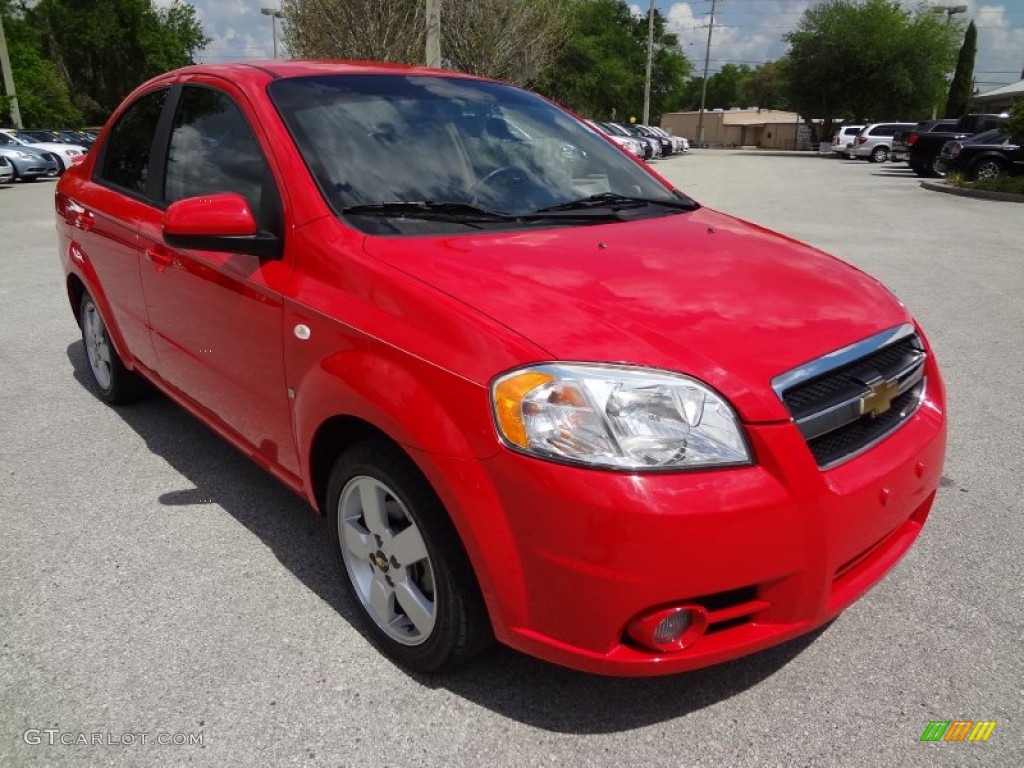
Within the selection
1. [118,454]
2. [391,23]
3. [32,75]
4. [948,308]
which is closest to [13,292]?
[118,454]

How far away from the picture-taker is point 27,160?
71.7 feet

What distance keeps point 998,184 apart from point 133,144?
18.6 m

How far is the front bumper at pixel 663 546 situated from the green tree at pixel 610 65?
44.1 m

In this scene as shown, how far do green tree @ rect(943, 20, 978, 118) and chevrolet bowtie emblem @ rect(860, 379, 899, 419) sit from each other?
53.5m

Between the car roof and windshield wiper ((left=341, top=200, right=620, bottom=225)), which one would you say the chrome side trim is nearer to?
windshield wiper ((left=341, top=200, right=620, bottom=225))

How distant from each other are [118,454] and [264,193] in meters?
1.93

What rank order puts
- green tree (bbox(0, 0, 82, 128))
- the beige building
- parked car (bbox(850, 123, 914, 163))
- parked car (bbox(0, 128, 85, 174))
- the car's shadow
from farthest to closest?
the beige building < green tree (bbox(0, 0, 82, 128)) < parked car (bbox(850, 123, 914, 163)) < parked car (bbox(0, 128, 85, 174)) < the car's shadow

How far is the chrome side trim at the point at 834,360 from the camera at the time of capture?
1976mm

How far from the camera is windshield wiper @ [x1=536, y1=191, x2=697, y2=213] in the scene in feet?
9.59

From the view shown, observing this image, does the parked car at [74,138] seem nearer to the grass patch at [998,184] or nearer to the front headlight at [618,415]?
the grass patch at [998,184]

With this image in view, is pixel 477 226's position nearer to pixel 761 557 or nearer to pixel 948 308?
pixel 761 557

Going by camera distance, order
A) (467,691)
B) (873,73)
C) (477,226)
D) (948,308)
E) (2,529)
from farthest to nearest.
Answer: (873,73)
(948,308)
(2,529)
(477,226)
(467,691)

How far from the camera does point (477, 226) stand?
2604 millimetres

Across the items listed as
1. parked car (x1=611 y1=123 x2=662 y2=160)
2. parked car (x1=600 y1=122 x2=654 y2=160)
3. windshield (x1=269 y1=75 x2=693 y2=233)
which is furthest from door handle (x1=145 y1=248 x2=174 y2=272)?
parked car (x1=611 y1=123 x2=662 y2=160)
